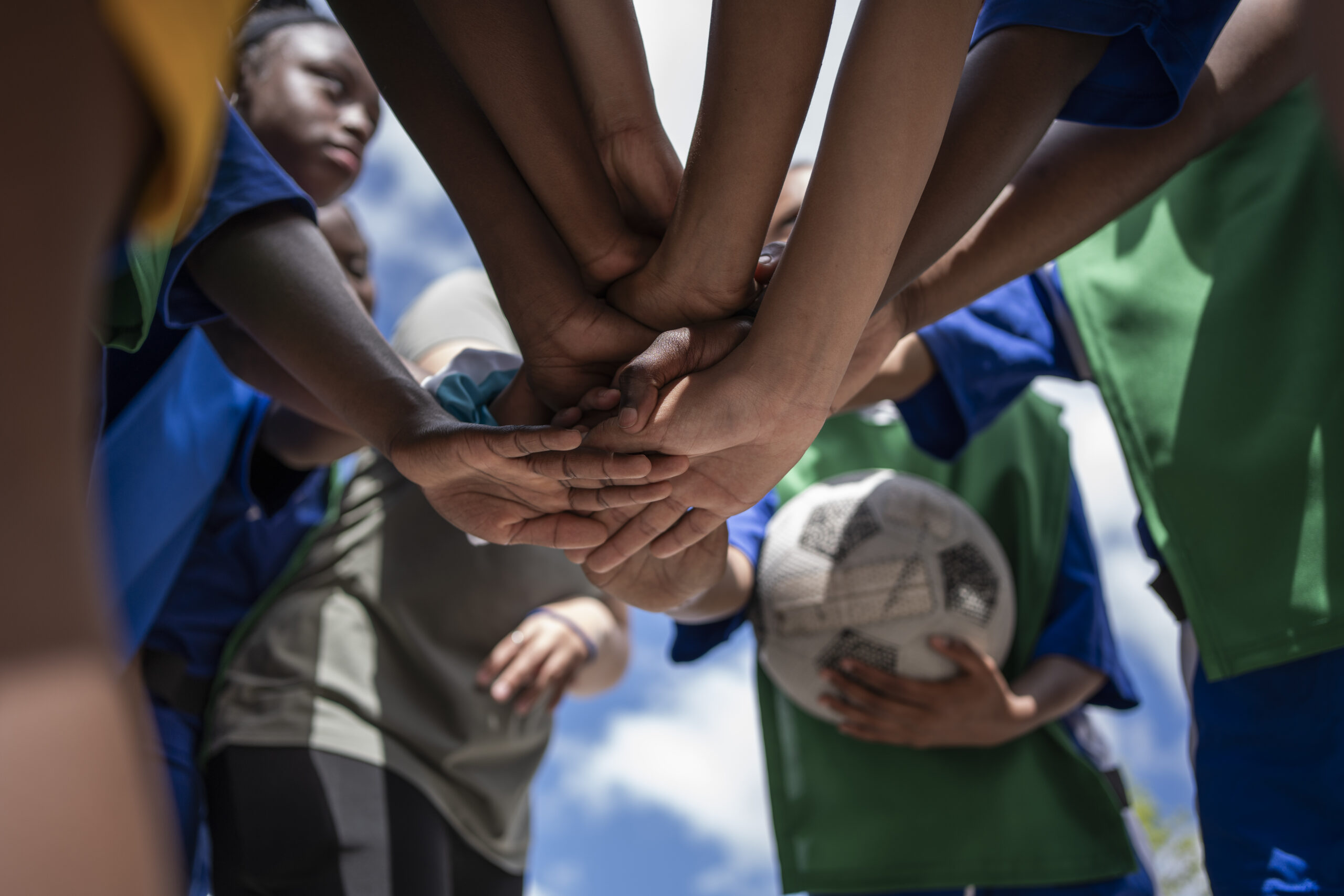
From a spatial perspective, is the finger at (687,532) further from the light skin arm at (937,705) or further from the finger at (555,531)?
the light skin arm at (937,705)

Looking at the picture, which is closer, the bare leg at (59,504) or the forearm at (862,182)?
the bare leg at (59,504)

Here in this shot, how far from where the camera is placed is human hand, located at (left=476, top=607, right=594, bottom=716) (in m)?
1.68

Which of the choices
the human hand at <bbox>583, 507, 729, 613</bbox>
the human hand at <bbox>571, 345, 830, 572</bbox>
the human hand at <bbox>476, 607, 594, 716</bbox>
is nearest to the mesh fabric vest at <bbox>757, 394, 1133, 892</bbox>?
the human hand at <bbox>476, 607, 594, 716</bbox>

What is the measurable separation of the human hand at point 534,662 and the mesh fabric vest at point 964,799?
385 millimetres

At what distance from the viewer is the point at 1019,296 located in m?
1.71

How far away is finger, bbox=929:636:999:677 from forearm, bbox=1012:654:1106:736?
0.41 ft

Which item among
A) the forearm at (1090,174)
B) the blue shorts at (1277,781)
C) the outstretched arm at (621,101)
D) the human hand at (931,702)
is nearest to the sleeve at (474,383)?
the outstretched arm at (621,101)

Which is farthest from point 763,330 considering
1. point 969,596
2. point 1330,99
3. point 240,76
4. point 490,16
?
point 240,76

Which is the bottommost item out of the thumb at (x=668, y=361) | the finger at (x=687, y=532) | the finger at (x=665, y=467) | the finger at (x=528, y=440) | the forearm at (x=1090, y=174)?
the finger at (x=687, y=532)

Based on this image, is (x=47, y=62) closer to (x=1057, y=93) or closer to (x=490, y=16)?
(x=490, y=16)

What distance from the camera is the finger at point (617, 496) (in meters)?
1.09

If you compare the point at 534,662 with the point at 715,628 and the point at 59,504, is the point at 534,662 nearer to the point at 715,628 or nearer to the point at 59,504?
the point at 715,628

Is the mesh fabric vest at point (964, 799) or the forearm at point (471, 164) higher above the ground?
the forearm at point (471, 164)

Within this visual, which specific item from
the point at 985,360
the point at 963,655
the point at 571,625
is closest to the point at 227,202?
the point at 571,625
